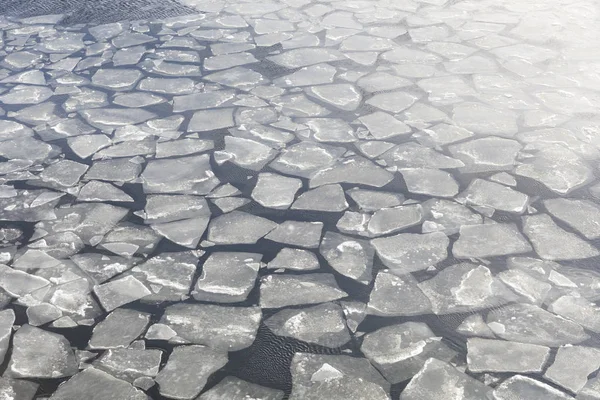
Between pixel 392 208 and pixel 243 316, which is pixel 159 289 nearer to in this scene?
pixel 243 316

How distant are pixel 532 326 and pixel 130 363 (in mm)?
1592

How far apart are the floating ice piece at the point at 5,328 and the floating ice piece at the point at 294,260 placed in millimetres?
1122

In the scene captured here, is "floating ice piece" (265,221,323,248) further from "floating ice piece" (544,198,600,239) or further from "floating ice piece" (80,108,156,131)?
"floating ice piece" (80,108,156,131)

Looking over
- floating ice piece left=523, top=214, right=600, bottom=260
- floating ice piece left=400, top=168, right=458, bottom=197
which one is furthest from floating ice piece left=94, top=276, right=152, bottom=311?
floating ice piece left=523, top=214, right=600, bottom=260

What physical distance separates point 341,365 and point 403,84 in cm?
292

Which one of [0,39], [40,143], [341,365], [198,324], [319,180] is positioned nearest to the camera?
[341,365]

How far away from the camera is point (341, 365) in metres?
2.42

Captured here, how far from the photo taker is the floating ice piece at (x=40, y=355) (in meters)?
2.41

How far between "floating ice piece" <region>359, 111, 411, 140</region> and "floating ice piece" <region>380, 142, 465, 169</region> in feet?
0.59

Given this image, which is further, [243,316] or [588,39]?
[588,39]

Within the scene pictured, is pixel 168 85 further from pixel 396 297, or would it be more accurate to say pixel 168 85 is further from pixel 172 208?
pixel 396 297

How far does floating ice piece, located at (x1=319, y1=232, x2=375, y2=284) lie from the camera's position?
293cm

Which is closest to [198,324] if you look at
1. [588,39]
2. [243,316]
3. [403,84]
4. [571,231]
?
[243,316]

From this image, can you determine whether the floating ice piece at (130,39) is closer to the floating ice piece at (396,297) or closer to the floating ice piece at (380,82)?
the floating ice piece at (380,82)
